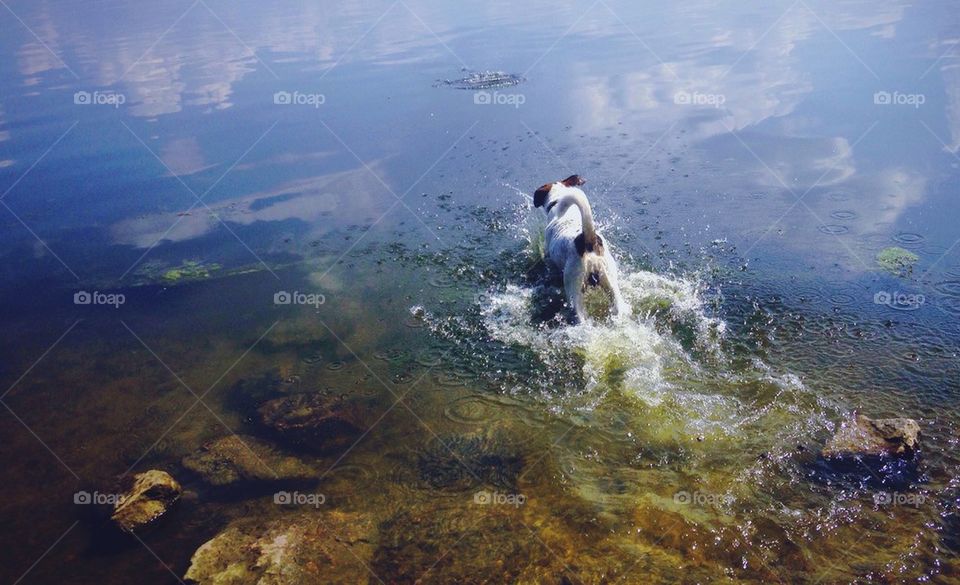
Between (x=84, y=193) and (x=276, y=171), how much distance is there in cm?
416

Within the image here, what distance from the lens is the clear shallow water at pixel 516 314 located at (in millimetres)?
4492

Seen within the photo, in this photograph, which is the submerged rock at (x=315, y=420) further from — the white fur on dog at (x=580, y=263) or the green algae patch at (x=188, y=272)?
the green algae patch at (x=188, y=272)

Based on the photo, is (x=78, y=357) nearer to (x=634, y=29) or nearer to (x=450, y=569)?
(x=450, y=569)

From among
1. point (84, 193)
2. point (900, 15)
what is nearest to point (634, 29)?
point (900, 15)

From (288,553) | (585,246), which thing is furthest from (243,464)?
(585,246)

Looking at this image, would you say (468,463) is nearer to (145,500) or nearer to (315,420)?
(315,420)

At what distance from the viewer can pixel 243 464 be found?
17.8 feet

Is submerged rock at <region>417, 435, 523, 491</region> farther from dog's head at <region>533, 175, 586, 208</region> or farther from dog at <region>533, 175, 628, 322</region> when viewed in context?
dog's head at <region>533, 175, 586, 208</region>

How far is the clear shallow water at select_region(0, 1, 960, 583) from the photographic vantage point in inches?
177

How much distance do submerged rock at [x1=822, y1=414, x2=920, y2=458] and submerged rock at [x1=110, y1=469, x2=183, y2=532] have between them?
580cm

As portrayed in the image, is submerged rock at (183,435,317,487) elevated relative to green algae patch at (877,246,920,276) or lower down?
lower down

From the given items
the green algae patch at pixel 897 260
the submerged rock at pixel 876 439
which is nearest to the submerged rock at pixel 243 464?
the submerged rock at pixel 876 439

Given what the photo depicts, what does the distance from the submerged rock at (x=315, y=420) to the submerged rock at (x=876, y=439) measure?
14.8 ft

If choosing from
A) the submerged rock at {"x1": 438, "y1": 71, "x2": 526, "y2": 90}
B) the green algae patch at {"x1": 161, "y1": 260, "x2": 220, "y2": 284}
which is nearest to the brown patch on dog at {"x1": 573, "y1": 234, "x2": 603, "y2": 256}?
the green algae patch at {"x1": 161, "y1": 260, "x2": 220, "y2": 284}
